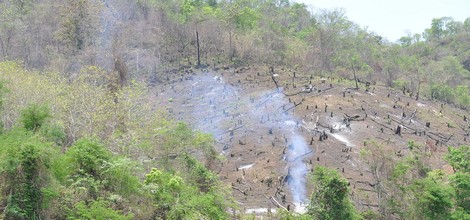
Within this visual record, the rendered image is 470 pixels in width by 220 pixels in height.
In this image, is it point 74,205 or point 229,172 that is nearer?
point 74,205

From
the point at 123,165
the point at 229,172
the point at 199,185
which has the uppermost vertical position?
the point at 123,165

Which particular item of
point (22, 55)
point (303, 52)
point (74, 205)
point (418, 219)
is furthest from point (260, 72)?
point (74, 205)

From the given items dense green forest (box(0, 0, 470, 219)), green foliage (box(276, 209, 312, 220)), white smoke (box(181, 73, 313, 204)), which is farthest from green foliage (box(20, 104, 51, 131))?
white smoke (box(181, 73, 313, 204))

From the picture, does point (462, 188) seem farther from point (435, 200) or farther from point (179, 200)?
point (179, 200)

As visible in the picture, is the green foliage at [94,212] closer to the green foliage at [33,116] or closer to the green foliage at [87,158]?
the green foliage at [87,158]

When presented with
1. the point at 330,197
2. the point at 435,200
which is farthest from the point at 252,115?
the point at 435,200

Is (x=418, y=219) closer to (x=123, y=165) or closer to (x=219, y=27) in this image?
(x=123, y=165)
